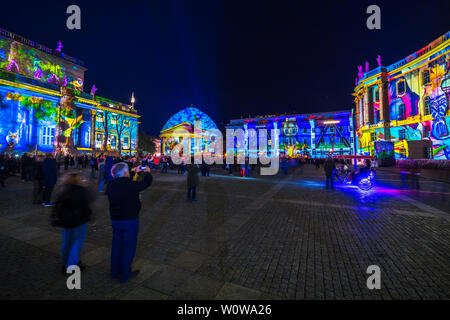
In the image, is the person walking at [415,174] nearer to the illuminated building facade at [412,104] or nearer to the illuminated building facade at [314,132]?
the illuminated building facade at [412,104]

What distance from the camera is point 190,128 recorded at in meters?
70.9

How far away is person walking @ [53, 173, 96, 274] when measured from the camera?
3.14 metres

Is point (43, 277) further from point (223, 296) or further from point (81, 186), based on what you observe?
point (223, 296)

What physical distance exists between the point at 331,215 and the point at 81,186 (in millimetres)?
7103

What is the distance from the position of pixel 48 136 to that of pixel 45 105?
644 cm

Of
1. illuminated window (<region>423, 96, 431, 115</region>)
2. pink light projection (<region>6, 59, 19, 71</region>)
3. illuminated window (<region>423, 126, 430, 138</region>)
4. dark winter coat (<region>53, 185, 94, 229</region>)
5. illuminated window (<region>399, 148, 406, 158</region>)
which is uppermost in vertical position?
pink light projection (<region>6, 59, 19, 71</region>)

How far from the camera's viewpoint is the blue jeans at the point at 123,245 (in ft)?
10.0

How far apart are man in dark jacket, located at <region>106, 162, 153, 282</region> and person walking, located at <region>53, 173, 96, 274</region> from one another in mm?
585

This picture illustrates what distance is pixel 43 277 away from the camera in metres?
A: 3.21

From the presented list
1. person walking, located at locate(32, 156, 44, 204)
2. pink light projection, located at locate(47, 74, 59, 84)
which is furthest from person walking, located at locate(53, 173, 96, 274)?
pink light projection, located at locate(47, 74, 59, 84)

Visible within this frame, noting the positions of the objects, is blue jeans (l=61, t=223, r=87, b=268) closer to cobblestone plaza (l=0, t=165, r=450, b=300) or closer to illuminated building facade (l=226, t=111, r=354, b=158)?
cobblestone plaza (l=0, t=165, r=450, b=300)

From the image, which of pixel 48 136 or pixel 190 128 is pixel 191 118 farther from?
pixel 48 136

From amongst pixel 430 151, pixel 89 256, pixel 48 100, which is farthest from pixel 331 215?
pixel 48 100

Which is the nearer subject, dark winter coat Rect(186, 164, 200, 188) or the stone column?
dark winter coat Rect(186, 164, 200, 188)
